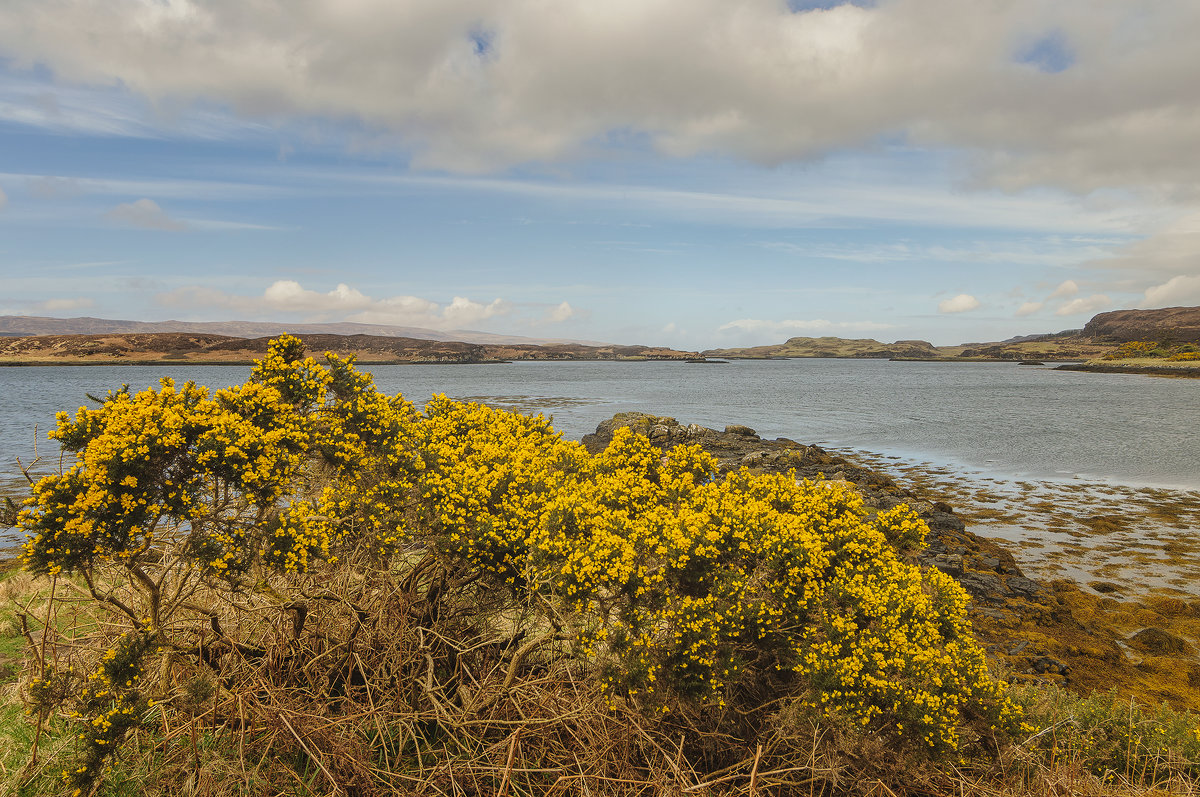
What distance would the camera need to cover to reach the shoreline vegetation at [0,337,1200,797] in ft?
16.8

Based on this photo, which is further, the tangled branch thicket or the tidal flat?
the tidal flat

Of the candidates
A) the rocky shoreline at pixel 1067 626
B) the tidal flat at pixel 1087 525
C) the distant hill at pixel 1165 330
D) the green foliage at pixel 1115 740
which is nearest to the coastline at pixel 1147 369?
the distant hill at pixel 1165 330

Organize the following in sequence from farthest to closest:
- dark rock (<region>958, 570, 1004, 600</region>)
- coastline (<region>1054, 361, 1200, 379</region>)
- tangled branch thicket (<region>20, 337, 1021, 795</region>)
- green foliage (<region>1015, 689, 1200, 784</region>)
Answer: coastline (<region>1054, 361, 1200, 379</region>) → dark rock (<region>958, 570, 1004, 600</region>) → green foliage (<region>1015, 689, 1200, 784</region>) → tangled branch thicket (<region>20, 337, 1021, 795</region>)

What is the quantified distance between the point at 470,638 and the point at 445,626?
0.30m

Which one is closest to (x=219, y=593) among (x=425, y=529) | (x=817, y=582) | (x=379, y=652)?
(x=379, y=652)

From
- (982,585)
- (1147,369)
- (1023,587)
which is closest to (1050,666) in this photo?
(982,585)

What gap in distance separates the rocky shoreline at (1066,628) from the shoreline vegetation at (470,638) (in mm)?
3783

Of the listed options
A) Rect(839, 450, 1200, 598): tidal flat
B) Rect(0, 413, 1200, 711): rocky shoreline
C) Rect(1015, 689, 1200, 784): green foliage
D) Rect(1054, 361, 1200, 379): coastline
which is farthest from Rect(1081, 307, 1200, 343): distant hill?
Rect(1015, 689, 1200, 784): green foliage

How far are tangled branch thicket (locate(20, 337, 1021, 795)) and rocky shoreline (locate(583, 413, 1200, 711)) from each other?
418 cm

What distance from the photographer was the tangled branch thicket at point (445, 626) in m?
5.10

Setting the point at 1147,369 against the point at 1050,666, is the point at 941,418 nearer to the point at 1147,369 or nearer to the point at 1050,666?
the point at 1050,666

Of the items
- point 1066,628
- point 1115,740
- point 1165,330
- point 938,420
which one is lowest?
point 1066,628

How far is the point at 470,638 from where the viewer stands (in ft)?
21.9

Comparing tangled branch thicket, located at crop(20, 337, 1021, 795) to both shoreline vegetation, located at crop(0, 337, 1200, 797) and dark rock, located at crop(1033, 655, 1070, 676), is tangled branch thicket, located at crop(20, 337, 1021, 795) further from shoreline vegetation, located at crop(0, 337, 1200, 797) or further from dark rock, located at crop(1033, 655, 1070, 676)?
dark rock, located at crop(1033, 655, 1070, 676)
